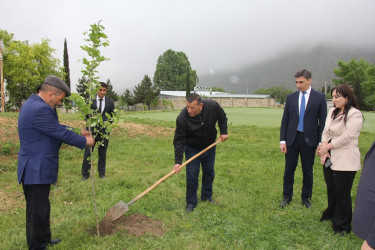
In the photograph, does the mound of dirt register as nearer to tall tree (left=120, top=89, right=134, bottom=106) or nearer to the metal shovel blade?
the metal shovel blade

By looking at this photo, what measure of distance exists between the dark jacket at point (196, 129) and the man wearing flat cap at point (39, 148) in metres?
1.79

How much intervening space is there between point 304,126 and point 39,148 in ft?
13.4

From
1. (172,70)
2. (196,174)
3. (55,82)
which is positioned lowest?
(196,174)

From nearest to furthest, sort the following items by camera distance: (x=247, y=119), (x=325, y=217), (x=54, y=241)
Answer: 1. (x=54, y=241)
2. (x=325, y=217)
3. (x=247, y=119)

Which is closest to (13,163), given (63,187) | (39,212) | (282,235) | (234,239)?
(63,187)

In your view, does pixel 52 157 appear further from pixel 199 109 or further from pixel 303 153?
pixel 303 153

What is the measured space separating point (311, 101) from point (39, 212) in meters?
4.46

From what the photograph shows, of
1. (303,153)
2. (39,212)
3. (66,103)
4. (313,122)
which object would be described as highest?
(66,103)

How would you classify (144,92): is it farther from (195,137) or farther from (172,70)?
(195,137)

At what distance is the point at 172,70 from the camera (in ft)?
290

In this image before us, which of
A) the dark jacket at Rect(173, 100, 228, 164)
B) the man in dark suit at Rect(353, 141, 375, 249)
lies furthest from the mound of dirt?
the man in dark suit at Rect(353, 141, 375, 249)

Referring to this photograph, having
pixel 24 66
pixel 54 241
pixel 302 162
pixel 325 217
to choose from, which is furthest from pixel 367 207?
pixel 24 66

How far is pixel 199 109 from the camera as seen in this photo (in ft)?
15.5

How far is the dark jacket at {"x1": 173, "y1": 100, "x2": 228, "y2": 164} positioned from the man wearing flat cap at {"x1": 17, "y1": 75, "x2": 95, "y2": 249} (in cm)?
179
